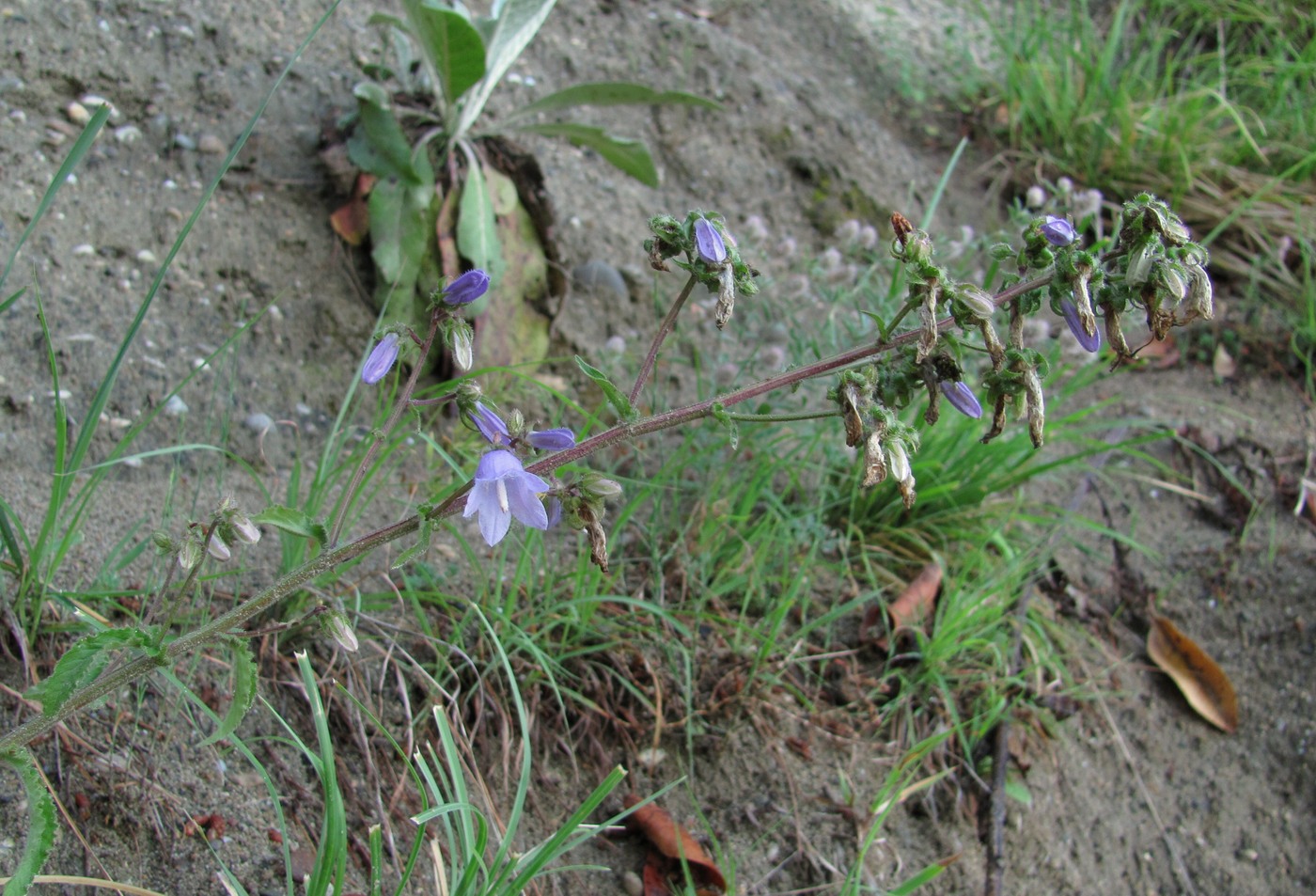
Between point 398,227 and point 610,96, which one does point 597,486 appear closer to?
point 398,227

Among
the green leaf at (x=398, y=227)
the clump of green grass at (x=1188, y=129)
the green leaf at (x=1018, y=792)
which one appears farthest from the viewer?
the clump of green grass at (x=1188, y=129)

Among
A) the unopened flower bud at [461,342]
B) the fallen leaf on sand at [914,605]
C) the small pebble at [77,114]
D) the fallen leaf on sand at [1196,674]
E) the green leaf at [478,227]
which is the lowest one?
the fallen leaf on sand at [1196,674]

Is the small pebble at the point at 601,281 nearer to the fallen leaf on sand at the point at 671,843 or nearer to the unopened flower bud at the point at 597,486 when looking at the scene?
the fallen leaf on sand at the point at 671,843

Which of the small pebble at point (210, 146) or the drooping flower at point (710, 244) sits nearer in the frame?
the drooping flower at point (710, 244)

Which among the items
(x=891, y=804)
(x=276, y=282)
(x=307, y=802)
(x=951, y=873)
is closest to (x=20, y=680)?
(x=307, y=802)

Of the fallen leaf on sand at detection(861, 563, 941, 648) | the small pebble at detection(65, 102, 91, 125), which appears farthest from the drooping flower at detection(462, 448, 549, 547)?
the small pebble at detection(65, 102, 91, 125)

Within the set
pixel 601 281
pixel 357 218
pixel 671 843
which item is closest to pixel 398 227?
pixel 357 218

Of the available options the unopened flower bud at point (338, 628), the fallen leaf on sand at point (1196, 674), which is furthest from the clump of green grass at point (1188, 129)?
the unopened flower bud at point (338, 628)
